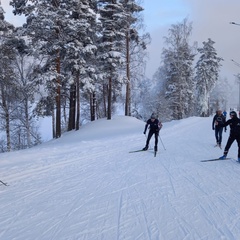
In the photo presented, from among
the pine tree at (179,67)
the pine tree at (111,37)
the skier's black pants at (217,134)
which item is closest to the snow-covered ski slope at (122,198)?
the skier's black pants at (217,134)

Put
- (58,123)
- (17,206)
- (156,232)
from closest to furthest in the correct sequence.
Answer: (156,232)
(17,206)
(58,123)

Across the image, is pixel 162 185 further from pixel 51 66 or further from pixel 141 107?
pixel 141 107

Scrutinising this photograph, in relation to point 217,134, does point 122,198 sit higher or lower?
lower

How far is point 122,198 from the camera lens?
679 centimetres

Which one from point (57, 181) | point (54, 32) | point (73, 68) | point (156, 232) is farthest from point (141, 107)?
point (156, 232)

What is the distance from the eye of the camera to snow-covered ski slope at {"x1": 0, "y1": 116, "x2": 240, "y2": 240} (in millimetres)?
5027

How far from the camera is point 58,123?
2242cm

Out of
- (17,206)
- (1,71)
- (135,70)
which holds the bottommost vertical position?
(17,206)

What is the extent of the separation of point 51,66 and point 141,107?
4159 cm

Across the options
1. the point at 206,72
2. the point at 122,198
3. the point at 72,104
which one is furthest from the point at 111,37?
the point at 206,72

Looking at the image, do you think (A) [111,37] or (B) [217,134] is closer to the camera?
(B) [217,134]

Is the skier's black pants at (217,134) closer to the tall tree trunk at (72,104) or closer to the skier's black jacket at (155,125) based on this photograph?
the skier's black jacket at (155,125)

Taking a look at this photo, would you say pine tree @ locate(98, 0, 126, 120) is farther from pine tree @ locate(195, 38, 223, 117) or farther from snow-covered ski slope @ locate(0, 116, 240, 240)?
pine tree @ locate(195, 38, 223, 117)

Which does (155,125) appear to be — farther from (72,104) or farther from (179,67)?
(179,67)
